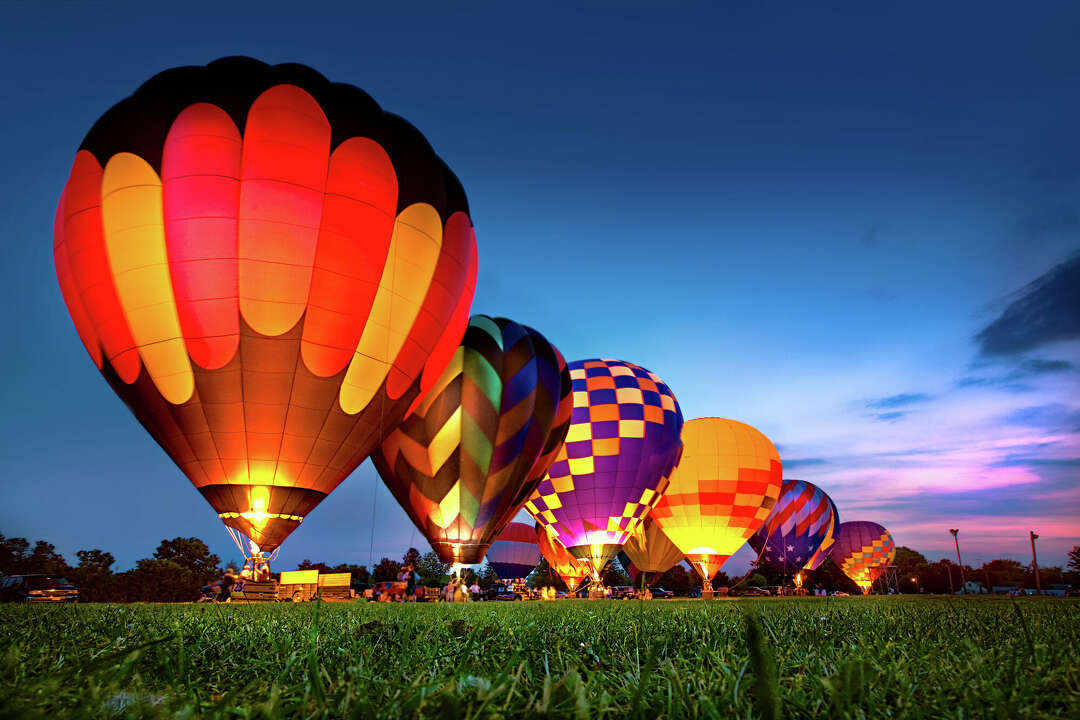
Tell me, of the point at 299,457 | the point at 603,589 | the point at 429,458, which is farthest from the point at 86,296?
the point at 603,589

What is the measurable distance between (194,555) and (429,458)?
36.9 meters

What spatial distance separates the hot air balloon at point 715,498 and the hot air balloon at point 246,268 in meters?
20.6

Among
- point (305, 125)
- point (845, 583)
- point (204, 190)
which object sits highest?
point (305, 125)

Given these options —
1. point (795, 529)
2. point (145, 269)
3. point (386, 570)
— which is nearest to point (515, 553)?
point (386, 570)

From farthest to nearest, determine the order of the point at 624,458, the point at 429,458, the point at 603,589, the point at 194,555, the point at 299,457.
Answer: the point at 194,555 < the point at 603,589 < the point at 624,458 < the point at 429,458 < the point at 299,457

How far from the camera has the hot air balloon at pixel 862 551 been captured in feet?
173

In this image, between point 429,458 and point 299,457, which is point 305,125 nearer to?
point 299,457

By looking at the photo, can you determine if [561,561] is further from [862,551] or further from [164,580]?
[862,551]

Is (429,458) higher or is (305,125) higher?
(305,125)

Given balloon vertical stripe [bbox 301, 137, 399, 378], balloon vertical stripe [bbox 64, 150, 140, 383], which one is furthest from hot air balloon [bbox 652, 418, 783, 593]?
balloon vertical stripe [bbox 64, 150, 140, 383]

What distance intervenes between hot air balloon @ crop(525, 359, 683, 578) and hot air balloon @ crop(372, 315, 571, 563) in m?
6.49

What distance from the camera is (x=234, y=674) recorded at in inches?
59.6

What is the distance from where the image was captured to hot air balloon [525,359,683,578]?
23.0 m

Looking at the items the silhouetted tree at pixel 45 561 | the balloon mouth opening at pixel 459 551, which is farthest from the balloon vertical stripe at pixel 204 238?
the silhouetted tree at pixel 45 561
